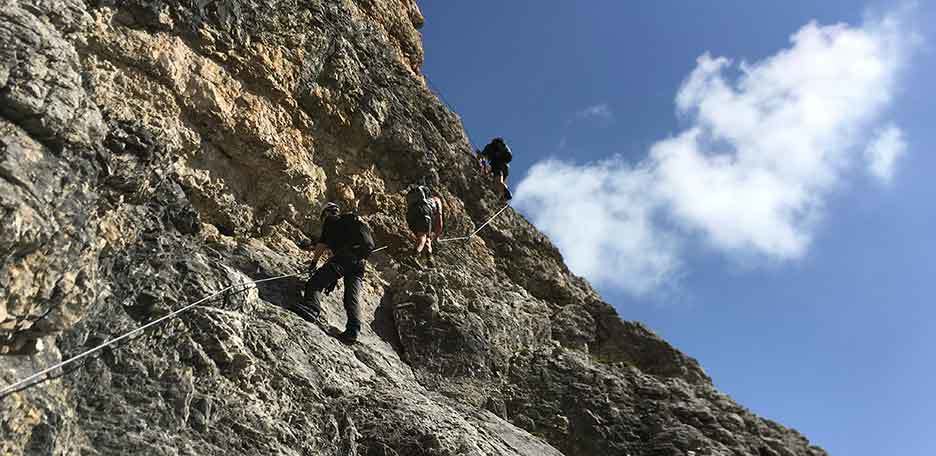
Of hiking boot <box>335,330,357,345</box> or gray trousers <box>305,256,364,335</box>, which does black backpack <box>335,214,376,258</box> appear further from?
hiking boot <box>335,330,357,345</box>

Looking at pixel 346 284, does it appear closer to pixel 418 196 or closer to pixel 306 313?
pixel 306 313

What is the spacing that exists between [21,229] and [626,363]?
1108 centimetres

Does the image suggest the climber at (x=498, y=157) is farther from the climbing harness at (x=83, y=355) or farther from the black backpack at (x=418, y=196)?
the climbing harness at (x=83, y=355)

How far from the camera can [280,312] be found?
798 centimetres

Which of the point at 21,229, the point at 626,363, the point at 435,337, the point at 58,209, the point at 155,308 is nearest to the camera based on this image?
the point at 21,229

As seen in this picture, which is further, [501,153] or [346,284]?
[501,153]

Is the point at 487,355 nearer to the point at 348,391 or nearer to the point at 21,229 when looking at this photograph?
the point at 348,391

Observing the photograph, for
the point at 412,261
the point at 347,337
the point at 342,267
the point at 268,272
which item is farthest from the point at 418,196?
the point at 347,337

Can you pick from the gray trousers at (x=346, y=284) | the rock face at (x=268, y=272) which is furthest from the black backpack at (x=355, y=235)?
the rock face at (x=268, y=272)

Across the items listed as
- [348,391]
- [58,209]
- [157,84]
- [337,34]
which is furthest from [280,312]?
[337,34]

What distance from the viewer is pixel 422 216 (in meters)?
12.0

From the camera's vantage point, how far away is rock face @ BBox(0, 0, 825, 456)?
18.2ft

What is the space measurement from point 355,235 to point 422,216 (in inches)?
103

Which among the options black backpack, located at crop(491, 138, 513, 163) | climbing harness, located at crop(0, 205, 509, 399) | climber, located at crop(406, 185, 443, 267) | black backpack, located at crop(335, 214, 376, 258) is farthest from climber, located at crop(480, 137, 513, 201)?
climbing harness, located at crop(0, 205, 509, 399)
